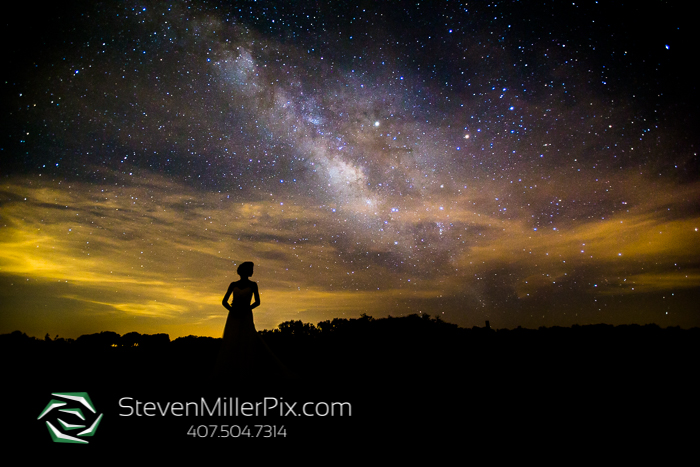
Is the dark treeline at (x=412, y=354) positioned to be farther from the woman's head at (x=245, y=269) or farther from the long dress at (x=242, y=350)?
the woman's head at (x=245, y=269)

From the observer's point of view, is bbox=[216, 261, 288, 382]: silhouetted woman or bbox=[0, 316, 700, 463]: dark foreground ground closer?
bbox=[0, 316, 700, 463]: dark foreground ground

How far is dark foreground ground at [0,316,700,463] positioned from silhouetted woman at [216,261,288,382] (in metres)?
0.14

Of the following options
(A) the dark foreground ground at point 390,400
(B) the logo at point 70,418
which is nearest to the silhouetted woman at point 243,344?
(A) the dark foreground ground at point 390,400

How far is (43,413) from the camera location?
451cm

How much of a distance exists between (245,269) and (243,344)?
54.7 inches

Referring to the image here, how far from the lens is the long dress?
216 inches

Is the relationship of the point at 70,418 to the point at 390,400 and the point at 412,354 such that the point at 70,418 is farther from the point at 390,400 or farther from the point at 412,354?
the point at 412,354

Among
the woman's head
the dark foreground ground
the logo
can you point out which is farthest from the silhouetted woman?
the logo

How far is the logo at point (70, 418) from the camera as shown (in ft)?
12.6

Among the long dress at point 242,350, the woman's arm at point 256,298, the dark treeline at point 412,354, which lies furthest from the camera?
the dark treeline at point 412,354

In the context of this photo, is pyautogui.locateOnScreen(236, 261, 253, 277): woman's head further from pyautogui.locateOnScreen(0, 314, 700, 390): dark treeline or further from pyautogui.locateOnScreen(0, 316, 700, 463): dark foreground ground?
pyautogui.locateOnScreen(0, 314, 700, 390): dark treeline

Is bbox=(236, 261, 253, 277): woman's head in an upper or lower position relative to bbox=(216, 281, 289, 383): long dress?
upper

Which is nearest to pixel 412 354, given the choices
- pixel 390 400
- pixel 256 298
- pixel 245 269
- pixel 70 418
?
pixel 390 400

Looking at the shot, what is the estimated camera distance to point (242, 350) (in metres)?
5.57
